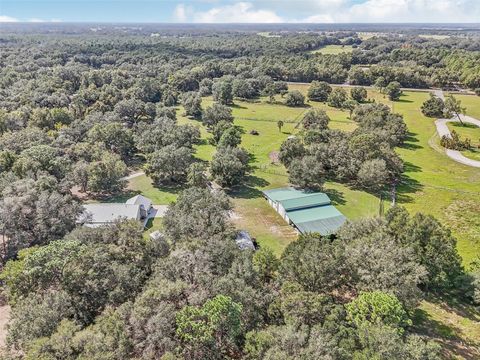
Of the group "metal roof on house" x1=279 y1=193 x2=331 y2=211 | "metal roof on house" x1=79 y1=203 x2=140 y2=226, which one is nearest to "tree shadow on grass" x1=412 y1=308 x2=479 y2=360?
"metal roof on house" x1=279 y1=193 x2=331 y2=211

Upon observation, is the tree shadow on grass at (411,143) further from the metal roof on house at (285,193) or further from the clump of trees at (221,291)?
the clump of trees at (221,291)

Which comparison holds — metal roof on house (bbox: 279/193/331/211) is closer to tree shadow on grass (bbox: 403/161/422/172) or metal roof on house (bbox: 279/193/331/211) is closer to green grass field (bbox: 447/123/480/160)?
tree shadow on grass (bbox: 403/161/422/172)

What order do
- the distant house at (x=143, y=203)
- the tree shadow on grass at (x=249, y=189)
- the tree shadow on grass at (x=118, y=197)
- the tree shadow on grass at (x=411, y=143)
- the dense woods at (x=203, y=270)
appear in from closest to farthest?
the dense woods at (x=203, y=270) → the distant house at (x=143, y=203) → the tree shadow on grass at (x=118, y=197) → the tree shadow on grass at (x=249, y=189) → the tree shadow on grass at (x=411, y=143)

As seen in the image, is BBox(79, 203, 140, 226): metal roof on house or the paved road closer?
BBox(79, 203, 140, 226): metal roof on house

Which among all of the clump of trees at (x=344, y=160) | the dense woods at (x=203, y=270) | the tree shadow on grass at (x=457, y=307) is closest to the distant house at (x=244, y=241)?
the dense woods at (x=203, y=270)

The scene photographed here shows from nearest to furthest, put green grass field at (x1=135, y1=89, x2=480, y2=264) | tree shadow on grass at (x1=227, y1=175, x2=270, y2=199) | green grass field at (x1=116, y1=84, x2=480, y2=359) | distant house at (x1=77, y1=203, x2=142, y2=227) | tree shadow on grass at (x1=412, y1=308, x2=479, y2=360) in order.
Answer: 1. tree shadow on grass at (x1=412, y1=308, x2=479, y2=360)
2. green grass field at (x1=116, y1=84, x2=480, y2=359)
3. distant house at (x1=77, y1=203, x2=142, y2=227)
4. green grass field at (x1=135, y1=89, x2=480, y2=264)
5. tree shadow on grass at (x1=227, y1=175, x2=270, y2=199)

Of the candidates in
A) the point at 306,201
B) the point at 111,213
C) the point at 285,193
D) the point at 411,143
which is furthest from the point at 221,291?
the point at 411,143
